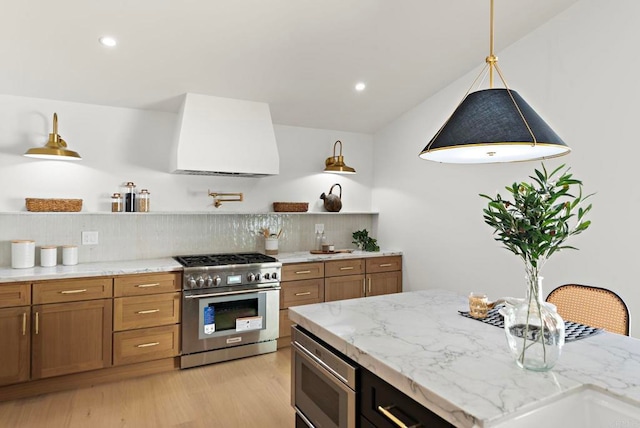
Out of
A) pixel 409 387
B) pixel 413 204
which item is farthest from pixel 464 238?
pixel 409 387

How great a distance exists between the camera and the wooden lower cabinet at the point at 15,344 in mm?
2812

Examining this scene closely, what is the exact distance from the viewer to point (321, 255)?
4289 millimetres

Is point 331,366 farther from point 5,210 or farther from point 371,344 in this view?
point 5,210

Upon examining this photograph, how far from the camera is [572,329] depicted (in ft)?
5.70

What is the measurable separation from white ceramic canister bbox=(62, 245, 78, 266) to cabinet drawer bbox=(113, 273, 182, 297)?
1.71ft

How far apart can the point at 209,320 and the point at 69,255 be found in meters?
1.28

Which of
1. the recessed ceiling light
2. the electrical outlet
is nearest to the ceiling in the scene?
the recessed ceiling light

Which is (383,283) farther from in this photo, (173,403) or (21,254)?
(21,254)

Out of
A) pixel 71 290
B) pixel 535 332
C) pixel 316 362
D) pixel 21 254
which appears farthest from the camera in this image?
pixel 21 254

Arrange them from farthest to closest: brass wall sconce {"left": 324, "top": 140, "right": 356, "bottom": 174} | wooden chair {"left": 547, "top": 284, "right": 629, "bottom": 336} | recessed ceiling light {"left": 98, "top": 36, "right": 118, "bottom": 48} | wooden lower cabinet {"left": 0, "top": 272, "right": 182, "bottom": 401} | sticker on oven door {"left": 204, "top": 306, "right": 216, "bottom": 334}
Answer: brass wall sconce {"left": 324, "top": 140, "right": 356, "bottom": 174} → sticker on oven door {"left": 204, "top": 306, "right": 216, "bottom": 334} → wooden lower cabinet {"left": 0, "top": 272, "right": 182, "bottom": 401} → recessed ceiling light {"left": 98, "top": 36, "right": 118, "bottom": 48} → wooden chair {"left": 547, "top": 284, "right": 629, "bottom": 336}

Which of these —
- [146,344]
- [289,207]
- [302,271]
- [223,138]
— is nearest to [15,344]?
[146,344]

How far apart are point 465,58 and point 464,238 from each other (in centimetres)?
164

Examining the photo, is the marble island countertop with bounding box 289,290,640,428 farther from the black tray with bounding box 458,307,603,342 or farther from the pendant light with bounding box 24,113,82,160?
the pendant light with bounding box 24,113,82,160

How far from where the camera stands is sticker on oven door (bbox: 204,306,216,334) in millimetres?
3479
